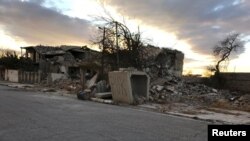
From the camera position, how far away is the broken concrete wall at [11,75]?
62.9 metres

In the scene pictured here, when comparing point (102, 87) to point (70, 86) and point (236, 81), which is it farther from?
point (236, 81)

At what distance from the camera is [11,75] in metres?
65.2

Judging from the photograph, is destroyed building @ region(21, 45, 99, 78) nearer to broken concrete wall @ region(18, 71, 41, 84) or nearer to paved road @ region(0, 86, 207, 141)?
broken concrete wall @ region(18, 71, 41, 84)

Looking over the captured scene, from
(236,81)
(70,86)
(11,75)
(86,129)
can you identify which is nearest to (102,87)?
(70,86)

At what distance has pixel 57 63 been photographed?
221ft

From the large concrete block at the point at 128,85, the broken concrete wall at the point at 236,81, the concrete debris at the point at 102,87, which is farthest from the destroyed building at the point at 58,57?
the large concrete block at the point at 128,85

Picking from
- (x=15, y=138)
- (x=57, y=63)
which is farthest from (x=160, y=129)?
(x=57, y=63)

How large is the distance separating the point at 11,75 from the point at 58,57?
8.91m

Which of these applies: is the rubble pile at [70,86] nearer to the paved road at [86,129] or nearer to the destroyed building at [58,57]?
the destroyed building at [58,57]

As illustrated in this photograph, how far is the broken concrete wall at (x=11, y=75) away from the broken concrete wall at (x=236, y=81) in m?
37.2

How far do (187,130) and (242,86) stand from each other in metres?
23.1

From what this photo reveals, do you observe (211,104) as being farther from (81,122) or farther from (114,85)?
(81,122)

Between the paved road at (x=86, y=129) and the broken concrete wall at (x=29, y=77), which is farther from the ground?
the broken concrete wall at (x=29, y=77)

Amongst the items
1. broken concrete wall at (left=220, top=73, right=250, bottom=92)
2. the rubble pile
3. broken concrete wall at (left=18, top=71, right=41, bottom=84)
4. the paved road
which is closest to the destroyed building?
broken concrete wall at (left=18, top=71, right=41, bottom=84)
